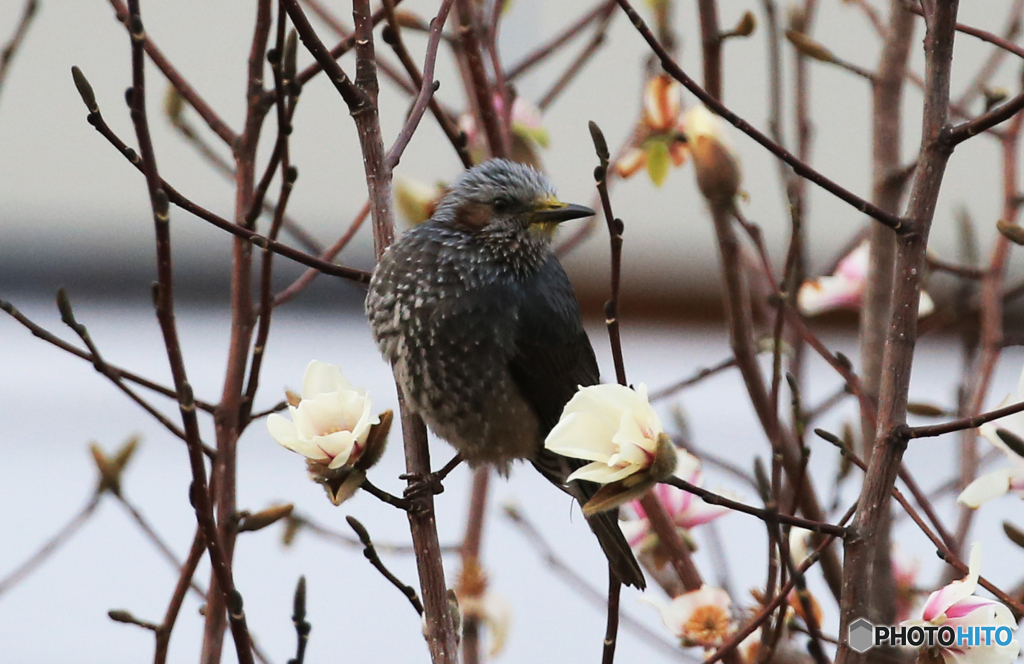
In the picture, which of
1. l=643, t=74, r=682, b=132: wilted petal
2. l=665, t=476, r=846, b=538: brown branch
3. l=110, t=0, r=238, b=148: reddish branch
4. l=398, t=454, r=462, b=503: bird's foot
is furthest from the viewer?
l=643, t=74, r=682, b=132: wilted petal

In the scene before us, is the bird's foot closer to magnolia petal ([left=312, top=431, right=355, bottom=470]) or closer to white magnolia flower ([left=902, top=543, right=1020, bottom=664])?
magnolia petal ([left=312, top=431, right=355, bottom=470])

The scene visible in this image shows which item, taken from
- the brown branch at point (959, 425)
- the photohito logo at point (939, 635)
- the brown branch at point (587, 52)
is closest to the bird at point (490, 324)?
the brown branch at point (587, 52)

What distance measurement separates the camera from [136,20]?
86 centimetres

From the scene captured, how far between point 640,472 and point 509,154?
34.4 inches

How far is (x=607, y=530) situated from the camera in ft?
4.69

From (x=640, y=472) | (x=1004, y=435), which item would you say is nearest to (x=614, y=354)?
(x=640, y=472)

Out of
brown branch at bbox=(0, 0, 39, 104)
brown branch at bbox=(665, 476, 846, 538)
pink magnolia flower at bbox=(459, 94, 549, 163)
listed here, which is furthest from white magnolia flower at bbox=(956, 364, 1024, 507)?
brown branch at bbox=(0, 0, 39, 104)

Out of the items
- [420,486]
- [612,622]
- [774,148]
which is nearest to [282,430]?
[420,486]

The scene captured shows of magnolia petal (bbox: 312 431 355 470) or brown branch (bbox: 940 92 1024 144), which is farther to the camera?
magnolia petal (bbox: 312 431 355 470)

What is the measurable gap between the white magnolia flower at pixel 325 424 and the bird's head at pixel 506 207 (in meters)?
0.60

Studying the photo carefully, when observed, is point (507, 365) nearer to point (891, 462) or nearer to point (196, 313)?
point (891, 462)

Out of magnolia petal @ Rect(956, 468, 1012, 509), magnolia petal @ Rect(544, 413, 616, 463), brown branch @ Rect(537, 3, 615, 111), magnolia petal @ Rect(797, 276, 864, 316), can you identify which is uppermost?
brown branch @ Rect(537, 3, 615, 111)

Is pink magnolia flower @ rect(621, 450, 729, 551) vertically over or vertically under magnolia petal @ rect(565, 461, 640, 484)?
over

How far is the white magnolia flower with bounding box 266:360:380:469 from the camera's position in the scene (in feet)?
3.17
